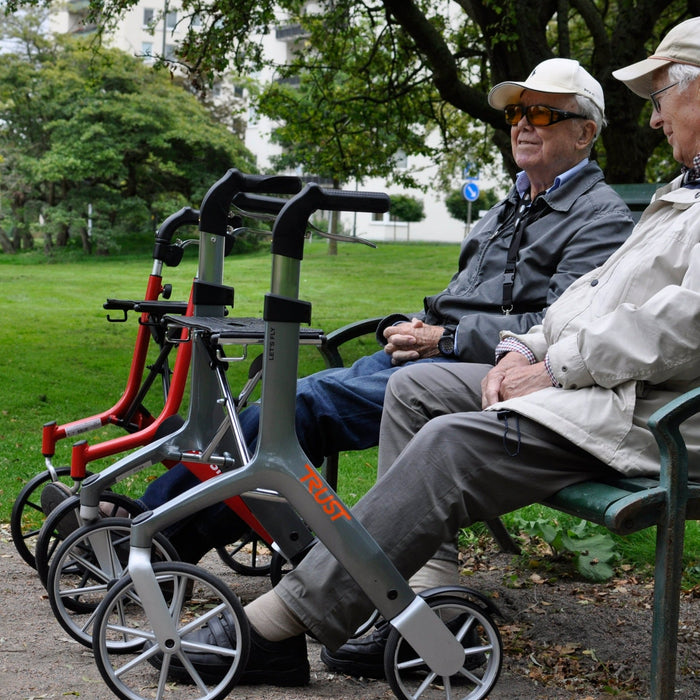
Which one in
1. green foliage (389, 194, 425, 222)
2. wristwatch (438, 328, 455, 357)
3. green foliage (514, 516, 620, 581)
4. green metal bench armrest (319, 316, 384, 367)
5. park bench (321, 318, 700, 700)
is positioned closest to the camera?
park bench (321, 318, 700, 700)

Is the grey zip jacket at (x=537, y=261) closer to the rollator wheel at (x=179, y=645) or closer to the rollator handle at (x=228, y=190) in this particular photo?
the rollator handle at (x=228, y=190)

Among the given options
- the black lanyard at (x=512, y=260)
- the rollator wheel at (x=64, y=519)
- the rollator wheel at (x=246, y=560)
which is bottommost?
the rollator wheel at (x=246, y=560)

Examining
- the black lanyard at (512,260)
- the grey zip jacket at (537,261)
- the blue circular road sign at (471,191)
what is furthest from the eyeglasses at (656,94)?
the blue circular road sign at (471,191)

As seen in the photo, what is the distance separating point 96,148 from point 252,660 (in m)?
28.6

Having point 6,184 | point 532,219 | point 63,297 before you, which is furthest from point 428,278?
point 532,219

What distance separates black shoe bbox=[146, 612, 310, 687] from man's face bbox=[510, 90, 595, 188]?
5.98 feet

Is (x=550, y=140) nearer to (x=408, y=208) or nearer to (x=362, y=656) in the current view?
(x=362, y=656)

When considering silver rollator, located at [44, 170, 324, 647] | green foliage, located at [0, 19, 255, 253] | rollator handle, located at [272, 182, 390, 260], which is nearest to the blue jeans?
silver rollator, located at [44, 170, 324, 647]

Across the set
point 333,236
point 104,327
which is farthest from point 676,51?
point 104,327

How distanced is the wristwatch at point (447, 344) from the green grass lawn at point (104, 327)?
123 cm

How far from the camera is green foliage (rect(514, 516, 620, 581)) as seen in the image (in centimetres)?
384

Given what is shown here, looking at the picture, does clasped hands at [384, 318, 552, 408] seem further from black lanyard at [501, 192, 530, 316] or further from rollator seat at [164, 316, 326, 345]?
rollator seat at [164, 316, 326, 345]

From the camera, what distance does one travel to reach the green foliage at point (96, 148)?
29625mm

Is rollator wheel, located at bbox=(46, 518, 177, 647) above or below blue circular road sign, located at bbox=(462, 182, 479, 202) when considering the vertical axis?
below
